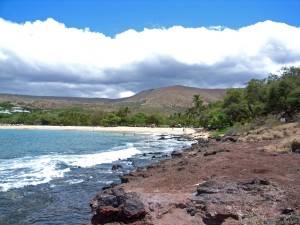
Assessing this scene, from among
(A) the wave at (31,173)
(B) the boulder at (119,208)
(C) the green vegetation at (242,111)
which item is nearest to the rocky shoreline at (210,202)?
(B) the boulder at (119,208)

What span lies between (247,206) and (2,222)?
962cm

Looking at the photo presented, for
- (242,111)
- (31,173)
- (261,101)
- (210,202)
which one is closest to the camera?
(210,202)

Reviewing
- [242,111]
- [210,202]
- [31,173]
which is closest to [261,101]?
[242,111]

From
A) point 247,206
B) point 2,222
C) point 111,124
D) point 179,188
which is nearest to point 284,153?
point 179,188

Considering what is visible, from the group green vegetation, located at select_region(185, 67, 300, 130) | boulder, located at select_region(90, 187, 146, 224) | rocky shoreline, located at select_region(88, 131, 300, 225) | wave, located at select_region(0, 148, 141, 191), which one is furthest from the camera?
green vegetation, located at select_region(185, 67, 300, 130)

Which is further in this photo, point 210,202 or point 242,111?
point 242,111

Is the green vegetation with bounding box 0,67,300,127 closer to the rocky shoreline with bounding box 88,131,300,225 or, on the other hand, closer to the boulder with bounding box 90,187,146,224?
the rocky shoreline with bounding box 88,131,300,225

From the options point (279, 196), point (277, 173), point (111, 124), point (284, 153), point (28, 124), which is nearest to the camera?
point (279, 196)

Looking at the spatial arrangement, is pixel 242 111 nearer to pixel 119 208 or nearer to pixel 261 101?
pixel 261 101

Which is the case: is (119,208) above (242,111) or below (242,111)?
below

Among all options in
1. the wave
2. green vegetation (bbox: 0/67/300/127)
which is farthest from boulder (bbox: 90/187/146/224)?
green vegetation (bbox: 0/67/300/127)

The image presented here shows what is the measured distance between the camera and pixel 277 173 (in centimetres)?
1522

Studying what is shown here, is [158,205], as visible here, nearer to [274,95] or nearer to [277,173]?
[277,173]

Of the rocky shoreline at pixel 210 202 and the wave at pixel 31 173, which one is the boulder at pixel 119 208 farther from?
the wave at pixel 31 173
